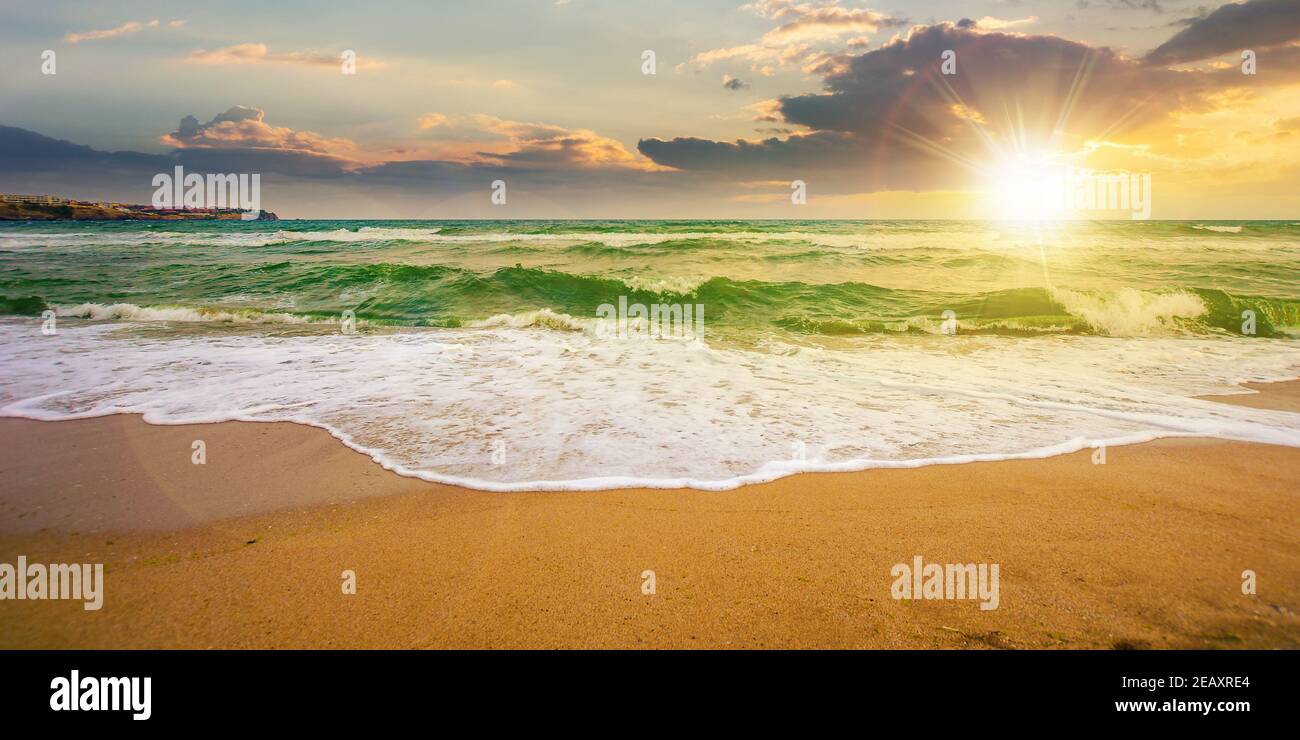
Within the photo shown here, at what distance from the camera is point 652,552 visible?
314 centimetres

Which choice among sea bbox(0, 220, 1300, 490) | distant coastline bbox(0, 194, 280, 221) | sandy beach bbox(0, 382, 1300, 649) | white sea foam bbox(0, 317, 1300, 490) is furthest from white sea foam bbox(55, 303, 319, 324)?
distant coastline bbox(0, 194, 280, 221)

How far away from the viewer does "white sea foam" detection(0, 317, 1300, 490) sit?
4.54 metres

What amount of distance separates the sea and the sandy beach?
0.47 m

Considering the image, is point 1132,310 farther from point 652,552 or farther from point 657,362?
point 652,552

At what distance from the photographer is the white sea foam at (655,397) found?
454 centimetres

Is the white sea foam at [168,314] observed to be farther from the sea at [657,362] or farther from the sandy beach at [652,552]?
the sandy beach at [652,552]

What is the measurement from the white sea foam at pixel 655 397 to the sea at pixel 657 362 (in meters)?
0.04

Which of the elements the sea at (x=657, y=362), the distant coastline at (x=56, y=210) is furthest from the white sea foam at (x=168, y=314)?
the distant coastline at (x=56, y=210)

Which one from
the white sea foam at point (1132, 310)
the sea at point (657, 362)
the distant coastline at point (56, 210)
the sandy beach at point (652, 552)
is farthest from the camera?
the distant coastline at point (56, 210)

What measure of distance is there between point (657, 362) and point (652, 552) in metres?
4.88

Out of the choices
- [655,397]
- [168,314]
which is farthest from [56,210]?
[655,397]

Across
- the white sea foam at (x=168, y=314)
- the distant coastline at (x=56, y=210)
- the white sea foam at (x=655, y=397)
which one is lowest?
the white sea foam at (x=655, y=397)
